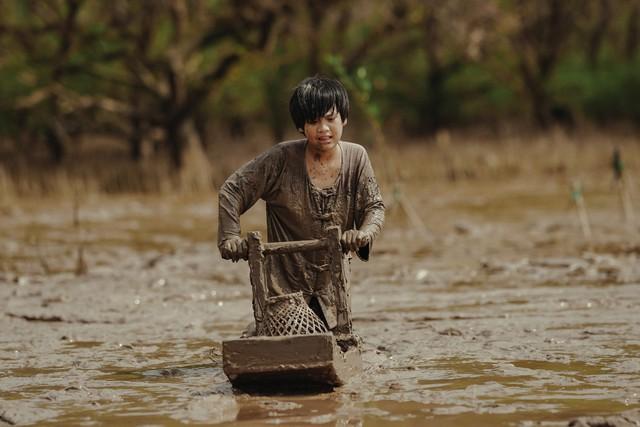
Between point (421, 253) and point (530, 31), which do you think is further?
point (530, 31)

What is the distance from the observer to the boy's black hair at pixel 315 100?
632 cm

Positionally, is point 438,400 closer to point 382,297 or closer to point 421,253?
point 382,297

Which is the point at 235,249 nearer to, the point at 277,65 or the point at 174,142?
the point at 174,142

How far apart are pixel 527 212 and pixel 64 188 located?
32.6 ft

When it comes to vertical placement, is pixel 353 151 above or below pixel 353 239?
above

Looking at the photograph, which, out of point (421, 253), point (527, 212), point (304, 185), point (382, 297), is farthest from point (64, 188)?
point (304, 185)

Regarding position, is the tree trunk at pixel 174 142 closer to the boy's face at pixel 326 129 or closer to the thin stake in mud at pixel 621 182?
the thin stake in mud at pixel 621 182

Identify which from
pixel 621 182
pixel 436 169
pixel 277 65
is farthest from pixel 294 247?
pixel 277 65

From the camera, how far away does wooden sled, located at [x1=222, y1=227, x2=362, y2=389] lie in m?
5.85

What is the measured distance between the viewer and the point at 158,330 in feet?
27.4

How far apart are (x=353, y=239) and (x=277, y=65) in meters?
21.2

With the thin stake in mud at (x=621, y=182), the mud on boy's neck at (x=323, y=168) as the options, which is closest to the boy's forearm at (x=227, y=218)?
the mud on boy's neck at (x=323, y=168)

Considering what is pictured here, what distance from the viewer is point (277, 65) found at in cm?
2703

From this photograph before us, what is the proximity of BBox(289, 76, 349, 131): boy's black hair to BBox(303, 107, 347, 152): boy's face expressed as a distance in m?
0.02
